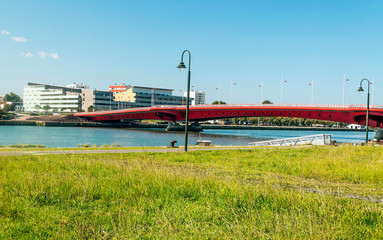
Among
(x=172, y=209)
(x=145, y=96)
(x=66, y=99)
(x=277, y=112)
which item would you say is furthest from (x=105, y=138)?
(x=66, y=99)

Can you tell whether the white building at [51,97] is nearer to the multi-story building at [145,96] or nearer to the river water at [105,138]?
the multi-story building at [145,96]

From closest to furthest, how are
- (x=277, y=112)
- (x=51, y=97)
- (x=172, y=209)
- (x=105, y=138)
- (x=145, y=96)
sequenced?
1. (x=172, y=209)
2. (x=105, y=138)
3. (x=277, y=112)
4. (x=145, y=96)
5. (x=51, y=97)

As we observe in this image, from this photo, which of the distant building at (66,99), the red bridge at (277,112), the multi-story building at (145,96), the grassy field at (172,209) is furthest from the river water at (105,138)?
the multi-story building at (145,96)

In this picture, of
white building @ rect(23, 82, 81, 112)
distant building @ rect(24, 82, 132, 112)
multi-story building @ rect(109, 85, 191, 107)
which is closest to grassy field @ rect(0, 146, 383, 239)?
distant building @ rect(24, 82, 132, 112)

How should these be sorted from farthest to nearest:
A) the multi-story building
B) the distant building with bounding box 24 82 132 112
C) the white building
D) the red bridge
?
the multi-story building < the white building < the distant building with bounding box 24 82 132 112 < the red bridge

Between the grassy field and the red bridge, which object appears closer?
the grassy field

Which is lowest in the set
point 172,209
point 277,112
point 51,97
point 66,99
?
point 172,209

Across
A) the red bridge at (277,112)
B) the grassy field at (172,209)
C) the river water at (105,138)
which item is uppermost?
the red bridge at (277,112)

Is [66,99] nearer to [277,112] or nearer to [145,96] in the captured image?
[145,96]

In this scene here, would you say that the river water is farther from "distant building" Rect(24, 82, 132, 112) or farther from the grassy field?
"distant building" Rect(24, 82, 132, 112)

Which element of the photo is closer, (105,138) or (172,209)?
(172,209)

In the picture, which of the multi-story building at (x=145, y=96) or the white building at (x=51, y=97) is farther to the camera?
the multi-story building at (x=145, y=96)

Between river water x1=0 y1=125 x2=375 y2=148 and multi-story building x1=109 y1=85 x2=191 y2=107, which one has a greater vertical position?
multi-story building x1=109 y1=85 x2=191 y2=107

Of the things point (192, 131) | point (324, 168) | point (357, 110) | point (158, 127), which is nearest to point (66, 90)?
point (158, 127)
